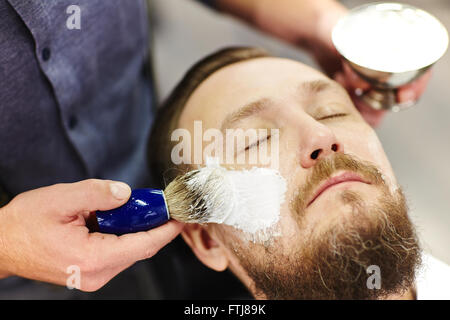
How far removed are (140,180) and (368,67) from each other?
81 cm

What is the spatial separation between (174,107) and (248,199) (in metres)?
0.38

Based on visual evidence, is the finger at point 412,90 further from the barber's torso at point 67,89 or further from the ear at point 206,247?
the barber's torso at point 67,89

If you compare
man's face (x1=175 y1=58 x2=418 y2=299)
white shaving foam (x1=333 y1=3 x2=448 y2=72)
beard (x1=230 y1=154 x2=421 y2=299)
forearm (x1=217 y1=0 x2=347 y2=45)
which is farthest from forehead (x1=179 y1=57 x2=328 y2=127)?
forearm (x1=217 y1=0 x2=347 y2=45)

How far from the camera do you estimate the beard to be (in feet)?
2.55

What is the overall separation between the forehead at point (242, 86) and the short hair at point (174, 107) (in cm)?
4

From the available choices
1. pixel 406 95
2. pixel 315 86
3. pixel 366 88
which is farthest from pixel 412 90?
pixel 315 86

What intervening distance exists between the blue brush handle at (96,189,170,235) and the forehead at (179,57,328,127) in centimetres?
24

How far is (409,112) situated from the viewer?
167 centimetres

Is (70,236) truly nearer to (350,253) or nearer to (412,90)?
(350,253)

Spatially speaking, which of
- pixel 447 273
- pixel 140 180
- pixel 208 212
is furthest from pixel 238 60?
pixel 447 273

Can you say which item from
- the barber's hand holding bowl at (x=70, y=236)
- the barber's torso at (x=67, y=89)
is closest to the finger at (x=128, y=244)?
the barber's hand holding bowl at (x=70, y=236)

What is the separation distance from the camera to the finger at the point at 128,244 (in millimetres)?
743

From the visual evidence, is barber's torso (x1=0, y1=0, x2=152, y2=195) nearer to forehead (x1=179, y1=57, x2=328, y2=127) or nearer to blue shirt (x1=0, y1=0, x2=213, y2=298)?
blue shirt (x1=0, y1=0, x2=213, y2=298)
